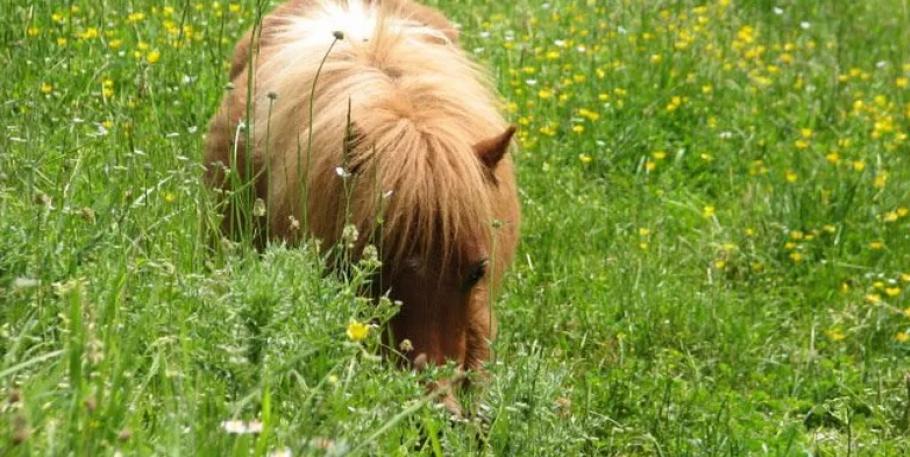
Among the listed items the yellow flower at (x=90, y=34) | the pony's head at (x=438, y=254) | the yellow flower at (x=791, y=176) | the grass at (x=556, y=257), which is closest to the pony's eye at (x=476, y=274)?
the pony's head at (x=438, y=254)

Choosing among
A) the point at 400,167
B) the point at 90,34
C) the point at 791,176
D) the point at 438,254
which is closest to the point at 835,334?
the point at 791,176

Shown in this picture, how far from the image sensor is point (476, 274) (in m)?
4.64

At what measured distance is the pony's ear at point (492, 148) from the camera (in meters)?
4.73

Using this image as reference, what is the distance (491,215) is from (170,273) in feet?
4.03

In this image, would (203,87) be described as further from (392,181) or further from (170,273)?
(170,273)

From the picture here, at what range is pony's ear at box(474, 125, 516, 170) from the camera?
4.73 metres

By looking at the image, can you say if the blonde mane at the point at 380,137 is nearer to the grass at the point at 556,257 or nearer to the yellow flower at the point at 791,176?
the grass at the point at 556,257

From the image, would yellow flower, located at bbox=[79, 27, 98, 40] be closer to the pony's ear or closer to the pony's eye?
the pony's ear

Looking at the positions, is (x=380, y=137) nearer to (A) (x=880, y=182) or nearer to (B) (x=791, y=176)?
(B) (x=791, y=176)

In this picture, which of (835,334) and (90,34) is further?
(90,34)

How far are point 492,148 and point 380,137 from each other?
350mm

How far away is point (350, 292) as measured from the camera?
3.76 metres

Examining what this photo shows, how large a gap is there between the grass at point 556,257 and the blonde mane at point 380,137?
0.26m

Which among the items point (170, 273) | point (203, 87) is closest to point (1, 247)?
point (170, 273)
